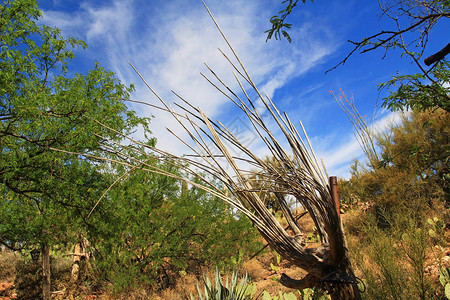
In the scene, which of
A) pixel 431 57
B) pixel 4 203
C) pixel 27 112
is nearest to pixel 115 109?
pixel 27 112

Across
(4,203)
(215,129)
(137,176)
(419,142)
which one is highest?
(419,142)

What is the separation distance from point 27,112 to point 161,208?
168 inches

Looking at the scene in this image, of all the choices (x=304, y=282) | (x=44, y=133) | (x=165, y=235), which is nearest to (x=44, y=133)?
(x=44, y=133)

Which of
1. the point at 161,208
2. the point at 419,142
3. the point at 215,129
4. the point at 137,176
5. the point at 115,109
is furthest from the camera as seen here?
the point at 419,142

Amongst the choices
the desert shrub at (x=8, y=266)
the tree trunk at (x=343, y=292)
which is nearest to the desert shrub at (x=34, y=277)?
the desert shrub at (x=8, y=266)

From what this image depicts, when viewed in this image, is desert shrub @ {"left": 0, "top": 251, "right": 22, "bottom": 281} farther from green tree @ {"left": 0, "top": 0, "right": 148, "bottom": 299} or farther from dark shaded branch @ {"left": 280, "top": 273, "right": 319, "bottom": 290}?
dark shaded branch @ {"left": 280, "top": 273, "right": 319, "bottom": 290}

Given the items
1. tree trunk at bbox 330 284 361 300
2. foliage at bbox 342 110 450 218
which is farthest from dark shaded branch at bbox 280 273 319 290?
foliage at bbox 342 110 450 218

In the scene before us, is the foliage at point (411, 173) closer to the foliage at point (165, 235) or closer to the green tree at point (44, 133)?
the foliage at point (165, 235)

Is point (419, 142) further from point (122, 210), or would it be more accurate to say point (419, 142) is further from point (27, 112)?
point (27, 112)

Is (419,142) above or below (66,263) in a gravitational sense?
above

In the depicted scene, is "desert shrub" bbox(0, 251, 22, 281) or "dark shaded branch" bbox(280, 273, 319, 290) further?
"desert shrub" bbox(0, 251, 22, 281)

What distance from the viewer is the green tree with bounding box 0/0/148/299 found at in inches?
194

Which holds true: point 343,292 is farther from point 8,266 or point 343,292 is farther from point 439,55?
point 8,266

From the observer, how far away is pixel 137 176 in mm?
6508
